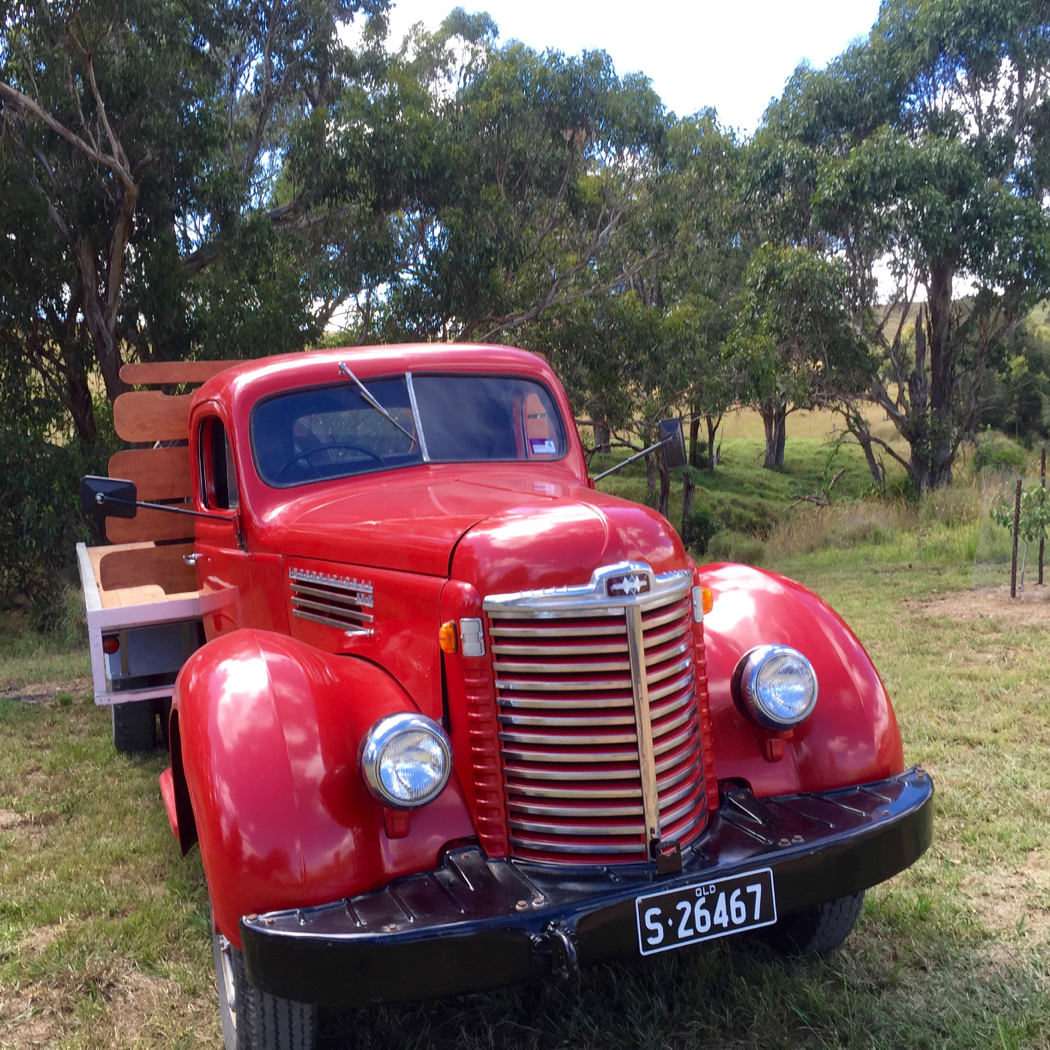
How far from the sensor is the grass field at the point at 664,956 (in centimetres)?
294

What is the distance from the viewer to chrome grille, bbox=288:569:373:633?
10.5 ft

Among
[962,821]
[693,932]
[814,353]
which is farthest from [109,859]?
[814,353]

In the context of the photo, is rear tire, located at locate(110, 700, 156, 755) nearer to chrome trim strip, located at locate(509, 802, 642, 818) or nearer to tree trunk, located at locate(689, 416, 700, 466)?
chrome trim strip, located at locate(509, 802, 642, 818)

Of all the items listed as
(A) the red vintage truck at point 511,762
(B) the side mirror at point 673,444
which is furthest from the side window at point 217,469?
(B) the side mirror at point 673,444

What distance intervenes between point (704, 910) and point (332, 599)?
1575 millimetres

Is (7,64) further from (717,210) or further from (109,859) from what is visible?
(717,210)

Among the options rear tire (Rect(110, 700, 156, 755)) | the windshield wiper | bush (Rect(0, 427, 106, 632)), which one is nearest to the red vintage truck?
the windshield wiper

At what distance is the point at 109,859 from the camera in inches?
170

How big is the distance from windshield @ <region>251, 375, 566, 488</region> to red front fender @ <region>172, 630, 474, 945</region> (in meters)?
1.21

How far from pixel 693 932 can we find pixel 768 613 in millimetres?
1228

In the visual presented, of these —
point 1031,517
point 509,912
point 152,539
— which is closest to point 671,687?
point 509,912

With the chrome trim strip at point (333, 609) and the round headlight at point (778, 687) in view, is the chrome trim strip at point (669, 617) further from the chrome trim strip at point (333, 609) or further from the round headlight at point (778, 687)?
the chrome trim strip at point (333, 609)

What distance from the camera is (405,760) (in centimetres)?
258

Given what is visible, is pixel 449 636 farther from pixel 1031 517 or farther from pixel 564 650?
pixel 1031 517
